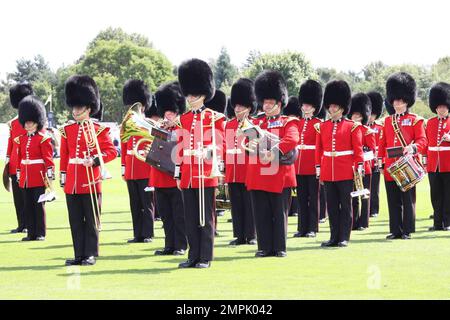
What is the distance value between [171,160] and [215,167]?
119cm

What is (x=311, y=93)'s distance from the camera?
13.3 meters

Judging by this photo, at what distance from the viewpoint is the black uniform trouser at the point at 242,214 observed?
12.1m

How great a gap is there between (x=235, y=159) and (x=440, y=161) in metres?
3.13

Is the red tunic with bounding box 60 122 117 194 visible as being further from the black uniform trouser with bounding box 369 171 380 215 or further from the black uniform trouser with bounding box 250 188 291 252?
the black uniform trouser with bounding box 369 171 380 215

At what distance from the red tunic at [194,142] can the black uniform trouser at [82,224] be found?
3.42 feet

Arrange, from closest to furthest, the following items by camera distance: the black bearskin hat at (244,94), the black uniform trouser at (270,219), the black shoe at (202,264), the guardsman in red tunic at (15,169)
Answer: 1. the black shoe at (202,264)
2. the black uniform trouser at (270,219)
3. the black bearskin hat at (244,94)
4. the guardsman in red tunic at (15,169)

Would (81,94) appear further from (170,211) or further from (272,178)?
(272,178)

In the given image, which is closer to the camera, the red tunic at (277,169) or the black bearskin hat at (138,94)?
the red tunic at (277,169)

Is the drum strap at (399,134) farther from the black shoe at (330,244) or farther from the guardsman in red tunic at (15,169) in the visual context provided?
the guardsman in red tunic at (15,169)

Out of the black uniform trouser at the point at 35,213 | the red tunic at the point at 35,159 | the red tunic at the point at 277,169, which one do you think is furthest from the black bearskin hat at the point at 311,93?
the black uniform trouser at the point at 35,213

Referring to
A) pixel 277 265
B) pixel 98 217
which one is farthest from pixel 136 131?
pixel 277 265

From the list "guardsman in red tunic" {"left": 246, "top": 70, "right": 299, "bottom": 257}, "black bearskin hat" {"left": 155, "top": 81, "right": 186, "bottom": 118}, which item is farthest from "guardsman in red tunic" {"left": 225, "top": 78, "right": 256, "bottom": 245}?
"guardsman in red tunic" {"left": 246, "top": 70, "right": 299, "bottom": 257}

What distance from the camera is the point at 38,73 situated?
9831 centimetres

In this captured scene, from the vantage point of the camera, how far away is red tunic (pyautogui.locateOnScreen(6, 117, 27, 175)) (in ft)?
45.2
